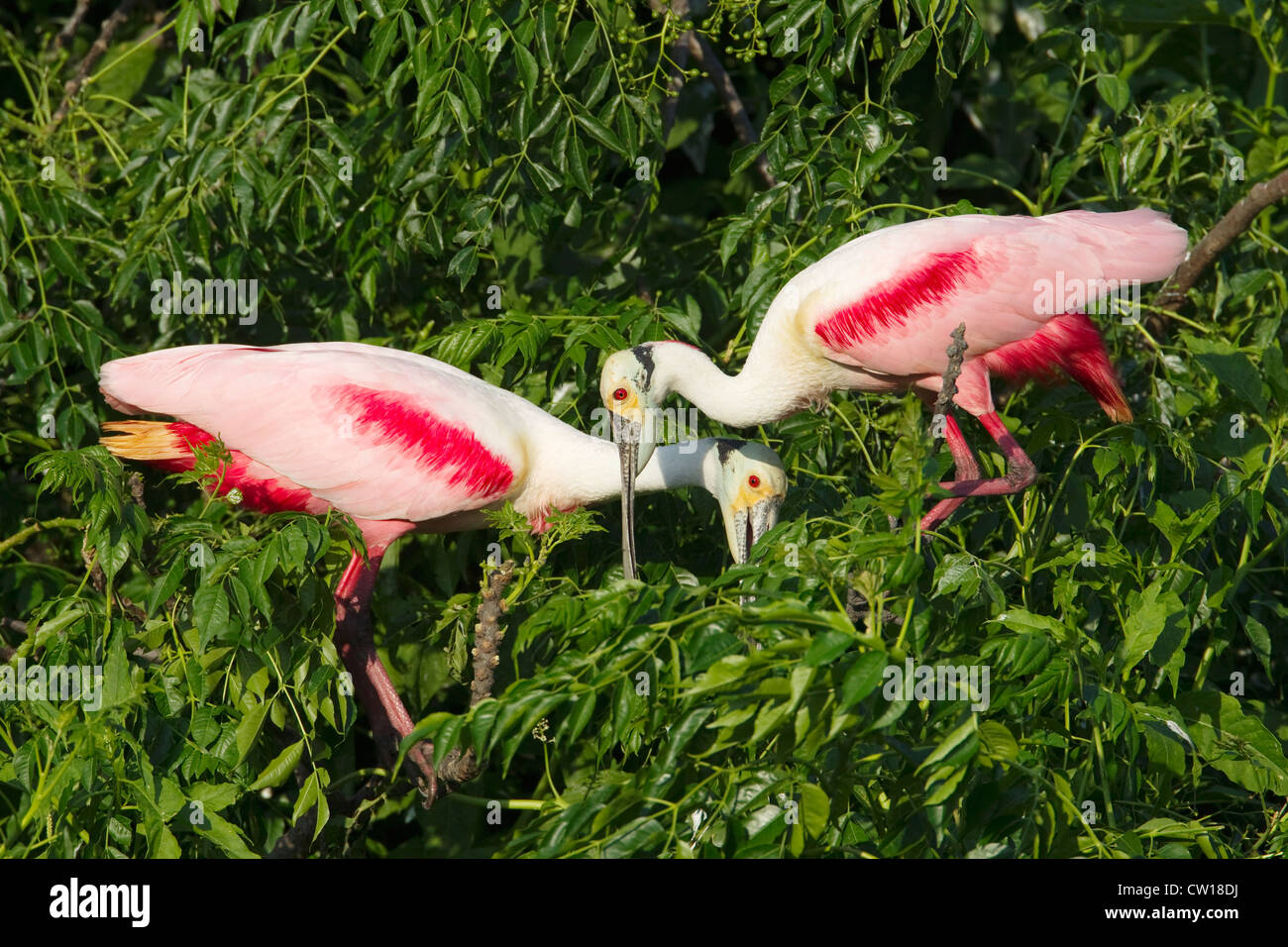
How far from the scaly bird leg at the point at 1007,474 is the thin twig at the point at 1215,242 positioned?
0.77 m

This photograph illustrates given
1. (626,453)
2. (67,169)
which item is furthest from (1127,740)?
(67,169)

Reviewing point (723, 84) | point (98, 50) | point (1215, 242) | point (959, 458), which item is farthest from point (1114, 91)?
point (98, 50)

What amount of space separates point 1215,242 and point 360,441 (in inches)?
111

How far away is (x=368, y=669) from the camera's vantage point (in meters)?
4.82

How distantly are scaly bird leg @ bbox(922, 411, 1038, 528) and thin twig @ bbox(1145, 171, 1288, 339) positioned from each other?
2.53ft

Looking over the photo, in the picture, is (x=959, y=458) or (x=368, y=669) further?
(x=959, y=458)

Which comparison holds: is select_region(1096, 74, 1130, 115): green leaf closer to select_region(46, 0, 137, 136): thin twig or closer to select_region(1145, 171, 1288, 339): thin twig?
select_region(1145, 171, 1288, 339): thin twig

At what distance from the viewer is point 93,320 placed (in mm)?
4871

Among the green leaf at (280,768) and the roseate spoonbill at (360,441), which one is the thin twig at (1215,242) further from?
the green leaf at (280,768)

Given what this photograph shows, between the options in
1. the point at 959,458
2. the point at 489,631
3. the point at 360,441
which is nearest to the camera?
the point at 489,631

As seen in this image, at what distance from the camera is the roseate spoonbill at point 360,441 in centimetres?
479

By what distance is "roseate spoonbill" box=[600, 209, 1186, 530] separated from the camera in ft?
15.6

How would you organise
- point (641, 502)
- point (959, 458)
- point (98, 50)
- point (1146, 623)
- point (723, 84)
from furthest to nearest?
1. point (98, 50)
2. point (723, 84)
3. point (641, 502)
4. point (959, 458)
5. point (1146, 623)

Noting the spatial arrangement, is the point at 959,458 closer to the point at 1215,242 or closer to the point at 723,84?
the point at 1215,242
